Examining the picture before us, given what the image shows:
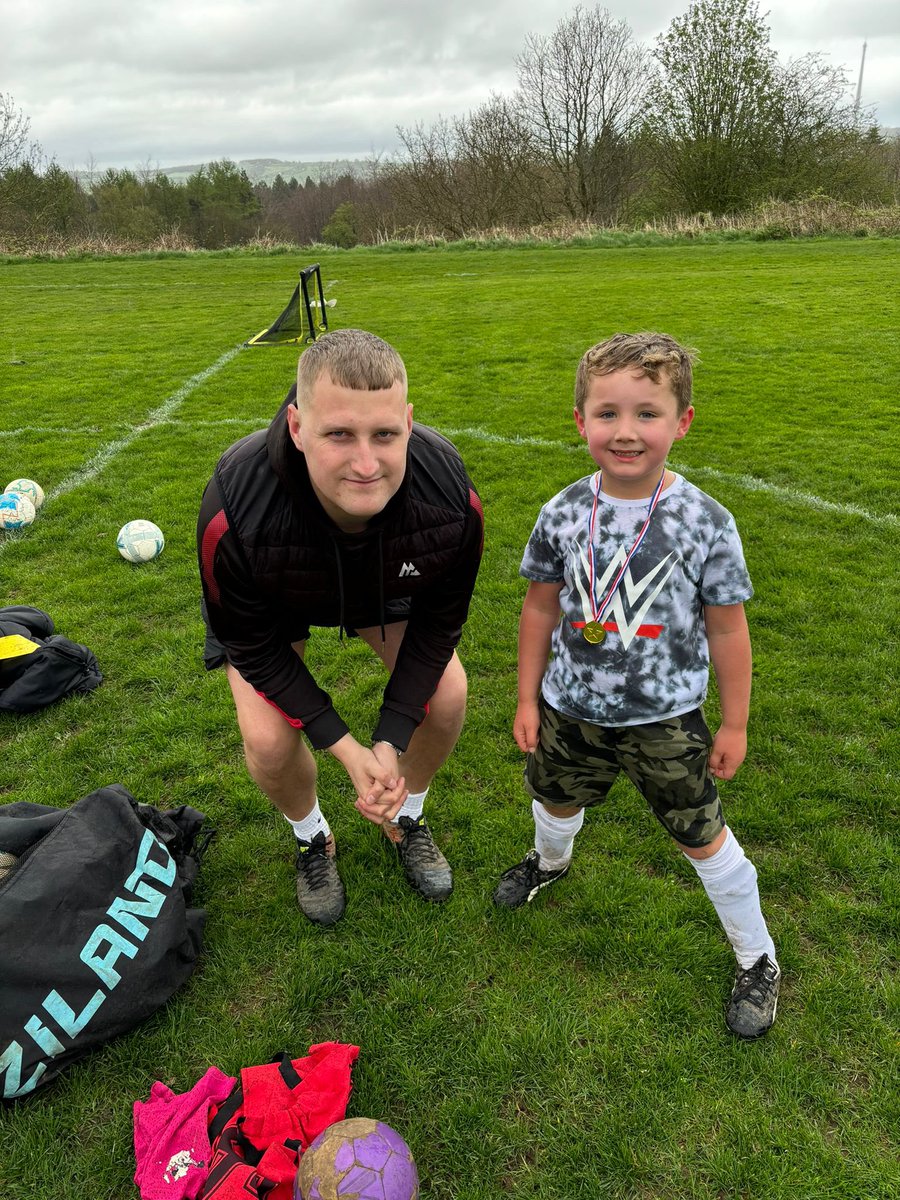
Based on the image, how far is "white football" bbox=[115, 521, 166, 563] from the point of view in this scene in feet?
15.5

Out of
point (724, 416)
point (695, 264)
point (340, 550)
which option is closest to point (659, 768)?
point (340, 550)

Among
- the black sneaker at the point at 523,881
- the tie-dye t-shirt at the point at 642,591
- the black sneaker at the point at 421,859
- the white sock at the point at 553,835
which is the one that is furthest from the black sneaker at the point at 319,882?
the tie-dye t-shirt at the point at 642,591

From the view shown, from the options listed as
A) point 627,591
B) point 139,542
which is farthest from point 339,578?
point 139,542

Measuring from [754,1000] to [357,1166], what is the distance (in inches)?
46.8

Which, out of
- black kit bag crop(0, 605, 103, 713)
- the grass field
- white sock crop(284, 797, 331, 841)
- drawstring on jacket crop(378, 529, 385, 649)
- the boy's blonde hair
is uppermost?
the boy's blonde hair

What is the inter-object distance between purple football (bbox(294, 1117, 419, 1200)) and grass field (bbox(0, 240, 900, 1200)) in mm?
246

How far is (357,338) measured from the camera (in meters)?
1.68

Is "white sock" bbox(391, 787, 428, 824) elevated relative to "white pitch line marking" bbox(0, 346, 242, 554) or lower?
lower

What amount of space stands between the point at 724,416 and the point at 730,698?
20.0 feet

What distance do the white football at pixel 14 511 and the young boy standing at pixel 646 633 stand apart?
4.54 meters

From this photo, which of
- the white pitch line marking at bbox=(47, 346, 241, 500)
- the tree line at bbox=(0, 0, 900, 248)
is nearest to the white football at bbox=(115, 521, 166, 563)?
the white pitch line marking at bbox=(47, 346, 241, 500)

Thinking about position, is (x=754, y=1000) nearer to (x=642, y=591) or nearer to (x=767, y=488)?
(x=642, y=591)

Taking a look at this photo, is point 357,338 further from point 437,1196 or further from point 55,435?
point 55,435

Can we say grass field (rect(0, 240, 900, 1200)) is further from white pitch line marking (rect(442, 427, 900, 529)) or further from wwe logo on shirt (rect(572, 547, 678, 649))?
wwe logo on shirt (rect(572, 547, 678, 649))
